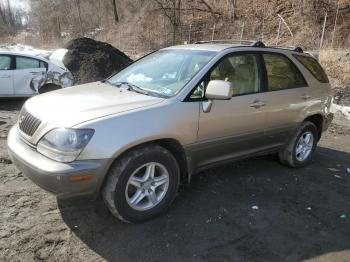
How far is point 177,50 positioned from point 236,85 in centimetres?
93

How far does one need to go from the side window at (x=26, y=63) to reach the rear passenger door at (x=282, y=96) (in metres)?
6.58

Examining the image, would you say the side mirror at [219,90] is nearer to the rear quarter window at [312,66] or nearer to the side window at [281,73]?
the side window at [281,73]

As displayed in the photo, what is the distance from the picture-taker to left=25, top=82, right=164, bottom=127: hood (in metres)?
3.65

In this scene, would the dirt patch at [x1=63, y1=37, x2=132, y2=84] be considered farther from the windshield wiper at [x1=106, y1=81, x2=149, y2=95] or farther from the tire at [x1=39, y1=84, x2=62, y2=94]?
the windshield wiper at [x1=106, y1=81, x2=149, y2=95]

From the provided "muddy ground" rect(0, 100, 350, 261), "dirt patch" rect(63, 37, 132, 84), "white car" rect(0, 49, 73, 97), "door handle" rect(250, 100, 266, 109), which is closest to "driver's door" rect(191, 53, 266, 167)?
"door handle" rect(250, 100, 266, 109)

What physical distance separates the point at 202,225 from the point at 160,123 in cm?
115

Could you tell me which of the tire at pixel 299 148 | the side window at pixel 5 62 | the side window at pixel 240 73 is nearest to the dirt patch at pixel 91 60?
the side window at pixel 5 62

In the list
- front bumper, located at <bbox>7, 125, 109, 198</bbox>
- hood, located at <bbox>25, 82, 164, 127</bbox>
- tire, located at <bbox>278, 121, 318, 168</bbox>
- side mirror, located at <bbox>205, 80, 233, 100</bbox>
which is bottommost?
tire, located at <bbox>278, 121, 318, 168</bbox>

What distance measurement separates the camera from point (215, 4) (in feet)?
87.3

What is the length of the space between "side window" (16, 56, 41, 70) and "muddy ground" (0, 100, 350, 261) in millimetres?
4844

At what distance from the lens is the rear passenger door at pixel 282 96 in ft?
17.0

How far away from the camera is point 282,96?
17.4ft

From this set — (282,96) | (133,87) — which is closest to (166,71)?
(133,87)

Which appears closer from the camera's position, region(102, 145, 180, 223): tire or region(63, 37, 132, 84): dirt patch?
region(102, 145, 180, 223): tire
